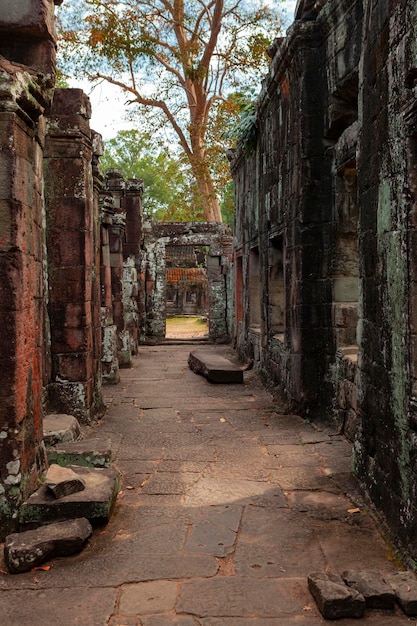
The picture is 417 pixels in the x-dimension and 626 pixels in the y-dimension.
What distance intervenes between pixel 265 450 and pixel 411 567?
276 centimetres

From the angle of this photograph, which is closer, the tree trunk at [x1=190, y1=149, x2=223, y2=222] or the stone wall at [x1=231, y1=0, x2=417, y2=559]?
the stone wall at [x1=231, y1=0, x2=417, y2=559]

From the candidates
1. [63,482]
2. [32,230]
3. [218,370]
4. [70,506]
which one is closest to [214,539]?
[70,506]

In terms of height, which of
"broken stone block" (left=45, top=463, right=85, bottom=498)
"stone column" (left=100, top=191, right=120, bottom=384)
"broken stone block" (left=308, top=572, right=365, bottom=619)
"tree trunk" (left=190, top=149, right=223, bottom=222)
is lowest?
"broken stone block" (left=308, top=572, right=365, bottom=619)

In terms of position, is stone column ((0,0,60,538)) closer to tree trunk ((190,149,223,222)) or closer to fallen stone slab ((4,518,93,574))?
fallen stone slab ((4,518,93,574))

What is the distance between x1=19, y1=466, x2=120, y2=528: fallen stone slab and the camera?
12.6 ft

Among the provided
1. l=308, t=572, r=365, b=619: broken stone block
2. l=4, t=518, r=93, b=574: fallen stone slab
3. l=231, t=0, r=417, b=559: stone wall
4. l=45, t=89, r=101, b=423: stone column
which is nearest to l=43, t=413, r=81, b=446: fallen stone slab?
l=45, t=89, r=101, b=423: stone column

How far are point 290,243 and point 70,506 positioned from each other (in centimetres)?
484

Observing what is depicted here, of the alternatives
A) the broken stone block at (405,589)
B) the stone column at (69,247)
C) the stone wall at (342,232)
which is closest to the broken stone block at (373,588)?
the broken stone block at (405,589)

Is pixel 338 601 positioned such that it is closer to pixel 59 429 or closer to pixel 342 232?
pixel 59 429

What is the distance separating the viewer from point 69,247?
689 cm

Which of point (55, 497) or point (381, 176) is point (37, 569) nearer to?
point (55, 497)

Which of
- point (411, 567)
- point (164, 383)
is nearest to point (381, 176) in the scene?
point (411, 567)

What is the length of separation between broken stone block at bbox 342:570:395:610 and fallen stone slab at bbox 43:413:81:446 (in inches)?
127

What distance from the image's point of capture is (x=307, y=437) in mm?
6418
